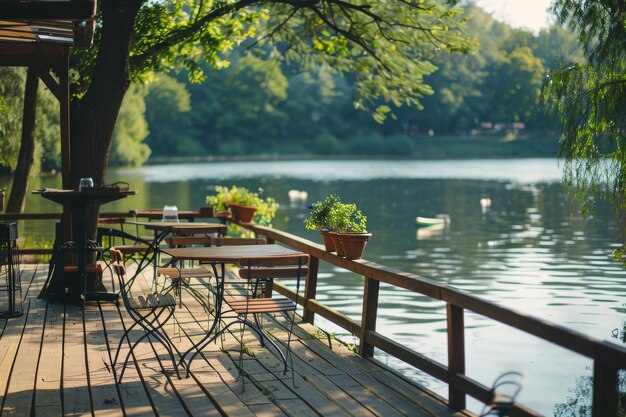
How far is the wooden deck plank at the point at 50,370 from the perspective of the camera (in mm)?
5082

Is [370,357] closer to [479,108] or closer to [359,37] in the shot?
[359,37]

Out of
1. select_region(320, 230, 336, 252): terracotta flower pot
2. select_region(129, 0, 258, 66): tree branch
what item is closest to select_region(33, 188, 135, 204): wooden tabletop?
select_region(320, 230, 336, 252): terracotta flower pot

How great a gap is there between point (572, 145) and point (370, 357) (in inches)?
121

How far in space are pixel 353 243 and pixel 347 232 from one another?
8.4 inches

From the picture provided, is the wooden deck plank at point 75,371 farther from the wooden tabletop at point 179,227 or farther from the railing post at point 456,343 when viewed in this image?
the railing post at point 456,343

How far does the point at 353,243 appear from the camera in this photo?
6.89 m

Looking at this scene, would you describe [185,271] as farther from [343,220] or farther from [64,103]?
[64,103]

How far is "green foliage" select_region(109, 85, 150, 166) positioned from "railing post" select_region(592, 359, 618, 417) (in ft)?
150

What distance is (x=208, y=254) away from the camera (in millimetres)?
6227

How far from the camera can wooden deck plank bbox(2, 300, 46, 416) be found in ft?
16.8

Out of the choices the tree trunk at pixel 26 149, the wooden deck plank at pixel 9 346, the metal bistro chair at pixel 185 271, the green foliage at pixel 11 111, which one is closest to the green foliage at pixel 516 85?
the green foliage at pixel 11 111

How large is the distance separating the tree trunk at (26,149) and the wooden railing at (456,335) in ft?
22.8

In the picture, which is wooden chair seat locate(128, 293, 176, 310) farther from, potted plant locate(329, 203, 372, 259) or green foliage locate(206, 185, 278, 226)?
green foliage locate(206, 185, 278, 226)

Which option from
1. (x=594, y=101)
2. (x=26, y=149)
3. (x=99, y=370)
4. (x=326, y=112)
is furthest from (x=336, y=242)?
(x=326, y=112)
